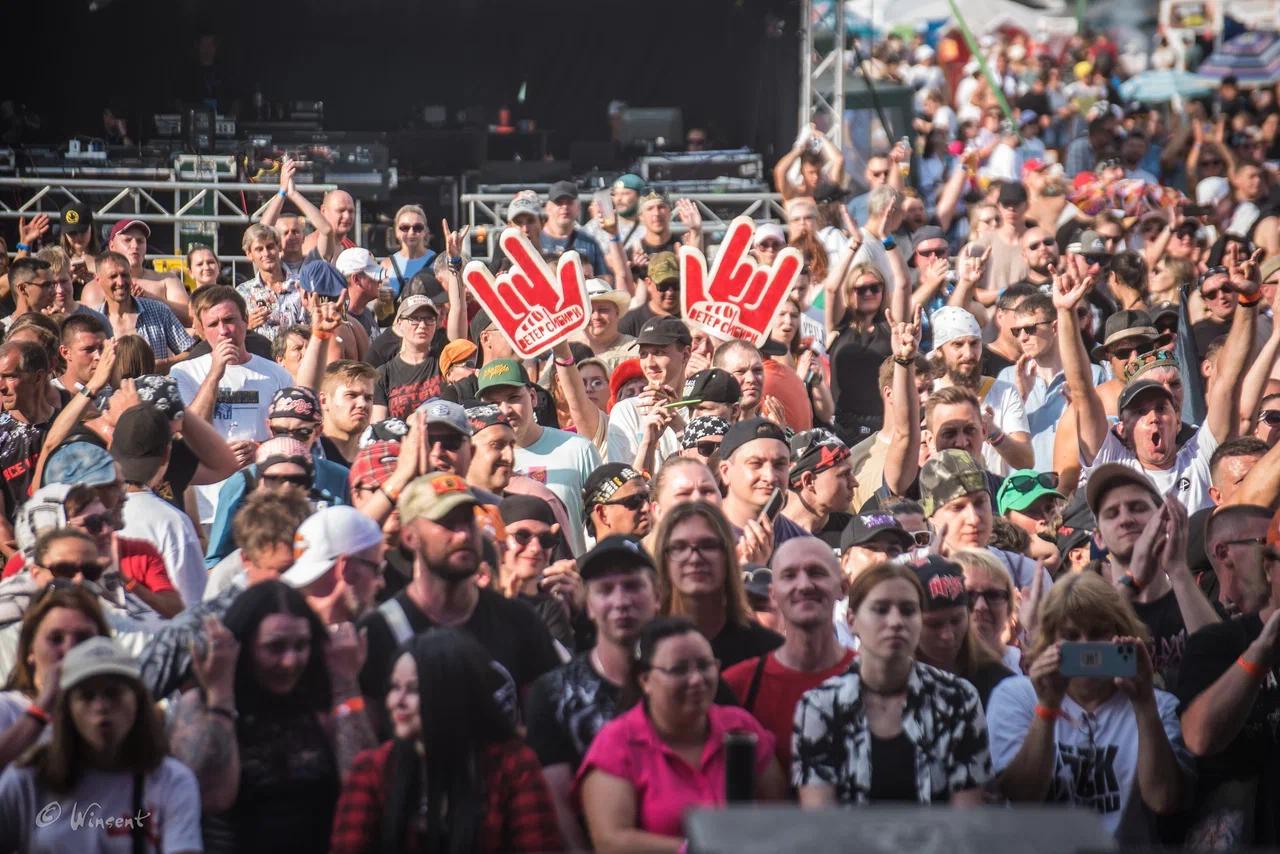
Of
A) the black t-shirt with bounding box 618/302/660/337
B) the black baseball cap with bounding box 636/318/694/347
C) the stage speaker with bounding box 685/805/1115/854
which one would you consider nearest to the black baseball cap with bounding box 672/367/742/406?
the black baseball cap with bounding box 636/318/694/347

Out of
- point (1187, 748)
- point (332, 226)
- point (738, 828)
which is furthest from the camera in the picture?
point (332, 226)

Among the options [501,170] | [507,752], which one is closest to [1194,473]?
[507,752]

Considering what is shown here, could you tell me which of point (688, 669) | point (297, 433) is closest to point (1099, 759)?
point (688, 669)

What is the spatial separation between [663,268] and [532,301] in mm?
1870

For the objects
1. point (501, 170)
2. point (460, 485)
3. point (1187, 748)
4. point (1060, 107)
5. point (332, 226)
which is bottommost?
point (1187, 748)

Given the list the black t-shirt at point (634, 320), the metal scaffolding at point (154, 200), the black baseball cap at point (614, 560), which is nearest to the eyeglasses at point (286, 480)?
the black baseball cap at point (614, 560)

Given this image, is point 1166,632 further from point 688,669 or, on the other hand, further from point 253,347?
point 253,347

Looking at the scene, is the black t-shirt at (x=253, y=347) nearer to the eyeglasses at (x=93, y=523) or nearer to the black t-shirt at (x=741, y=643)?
the eyeglasses at (x=93, y=523)

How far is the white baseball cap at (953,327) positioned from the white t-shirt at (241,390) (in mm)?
2900

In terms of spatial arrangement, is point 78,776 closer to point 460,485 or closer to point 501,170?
point 460,485

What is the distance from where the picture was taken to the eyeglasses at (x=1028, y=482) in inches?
290

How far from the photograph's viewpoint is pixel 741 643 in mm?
5363

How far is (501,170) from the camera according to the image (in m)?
16.4

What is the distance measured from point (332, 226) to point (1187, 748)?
7680 mm
